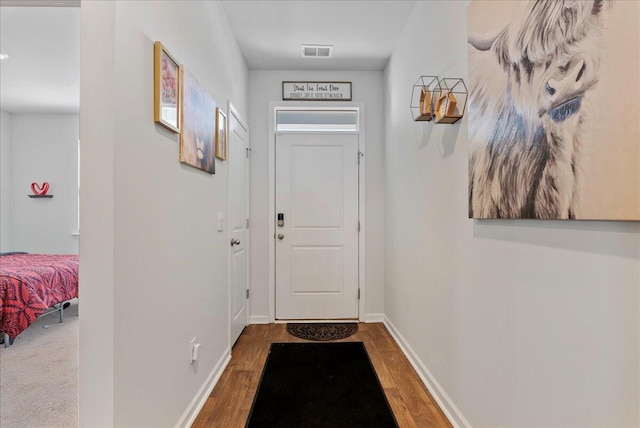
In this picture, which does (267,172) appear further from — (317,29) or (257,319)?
(257,319)

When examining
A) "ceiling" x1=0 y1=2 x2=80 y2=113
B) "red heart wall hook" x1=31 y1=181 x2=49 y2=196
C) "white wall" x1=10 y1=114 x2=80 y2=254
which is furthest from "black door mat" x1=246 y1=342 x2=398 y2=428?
"red heart wall hook" x1=31 y1=181 x2=49 y2=196

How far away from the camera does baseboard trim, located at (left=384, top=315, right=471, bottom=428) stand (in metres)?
1.73

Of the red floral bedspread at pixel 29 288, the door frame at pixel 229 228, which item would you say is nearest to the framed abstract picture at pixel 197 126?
the door frame at pixel 229 228

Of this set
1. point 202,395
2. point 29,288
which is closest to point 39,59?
point 29,288

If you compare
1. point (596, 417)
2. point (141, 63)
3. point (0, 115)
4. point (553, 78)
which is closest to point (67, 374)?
point (141, 63)

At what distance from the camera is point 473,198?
1524mm

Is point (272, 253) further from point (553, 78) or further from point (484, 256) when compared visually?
point (553, 78)

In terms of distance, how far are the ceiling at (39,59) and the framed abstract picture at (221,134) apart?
50.6 inches

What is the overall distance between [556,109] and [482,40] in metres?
0.60

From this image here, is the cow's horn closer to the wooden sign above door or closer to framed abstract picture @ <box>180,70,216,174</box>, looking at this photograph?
framed abstract picture @ <box>180,70,216,174</box>

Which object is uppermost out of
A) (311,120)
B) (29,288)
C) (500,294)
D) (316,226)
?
(311,120)

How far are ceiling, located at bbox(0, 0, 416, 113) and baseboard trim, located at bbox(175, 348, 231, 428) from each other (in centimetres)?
257

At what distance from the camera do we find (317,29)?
9.07 ft

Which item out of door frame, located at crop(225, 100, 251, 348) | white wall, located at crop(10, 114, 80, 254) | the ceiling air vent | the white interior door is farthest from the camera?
white wall, located at crop(10, 114, 80, 254)
